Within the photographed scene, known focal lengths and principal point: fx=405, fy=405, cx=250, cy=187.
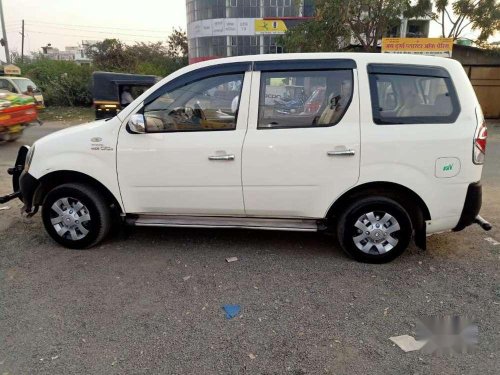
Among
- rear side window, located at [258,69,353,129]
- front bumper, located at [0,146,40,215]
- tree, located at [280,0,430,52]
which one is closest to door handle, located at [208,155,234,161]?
rear side window, located at [258,69,353,129]

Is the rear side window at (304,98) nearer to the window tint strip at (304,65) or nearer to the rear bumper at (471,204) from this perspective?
the window tint strip at (304,65)

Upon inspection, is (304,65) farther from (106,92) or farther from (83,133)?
(106,92)

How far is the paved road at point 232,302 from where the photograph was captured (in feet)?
8.38

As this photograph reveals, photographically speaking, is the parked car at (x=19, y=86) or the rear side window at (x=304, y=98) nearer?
the rear side window at (x=304, y=98)

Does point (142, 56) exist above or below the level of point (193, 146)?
above

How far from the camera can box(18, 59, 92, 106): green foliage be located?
2400 cm

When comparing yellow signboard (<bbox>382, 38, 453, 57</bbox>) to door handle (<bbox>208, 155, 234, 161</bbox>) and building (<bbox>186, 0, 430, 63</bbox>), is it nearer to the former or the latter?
door handle (<bbox>208, 155, 234, 161</bbox>)

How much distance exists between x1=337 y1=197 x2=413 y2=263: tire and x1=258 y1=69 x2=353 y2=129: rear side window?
33.0 inches

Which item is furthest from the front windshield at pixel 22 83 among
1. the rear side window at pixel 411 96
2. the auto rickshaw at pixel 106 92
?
the rear side window at pixel 411 96

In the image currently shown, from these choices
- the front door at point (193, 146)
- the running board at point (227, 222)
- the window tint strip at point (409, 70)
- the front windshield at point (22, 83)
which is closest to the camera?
the window tint strip at point (409, 70)

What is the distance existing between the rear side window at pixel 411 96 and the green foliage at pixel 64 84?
77.6 feet

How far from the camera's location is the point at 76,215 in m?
4.04

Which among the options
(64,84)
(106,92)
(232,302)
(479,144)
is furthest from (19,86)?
(479,144)

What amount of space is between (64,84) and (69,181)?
22748 millimetres
